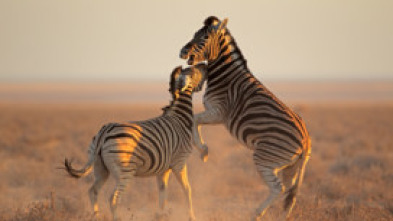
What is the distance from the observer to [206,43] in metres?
8.82

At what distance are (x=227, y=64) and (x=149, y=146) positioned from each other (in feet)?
6.28

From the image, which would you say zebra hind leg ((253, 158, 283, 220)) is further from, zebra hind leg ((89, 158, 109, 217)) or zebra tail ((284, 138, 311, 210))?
zebra hind leg ((89, 158, 109, 217))

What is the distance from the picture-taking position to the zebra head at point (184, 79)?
8.96 meters

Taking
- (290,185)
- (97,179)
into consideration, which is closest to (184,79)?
(97,179)

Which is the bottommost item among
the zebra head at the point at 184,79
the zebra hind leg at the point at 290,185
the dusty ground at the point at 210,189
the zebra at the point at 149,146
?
the dusty ground at the point at 210,189

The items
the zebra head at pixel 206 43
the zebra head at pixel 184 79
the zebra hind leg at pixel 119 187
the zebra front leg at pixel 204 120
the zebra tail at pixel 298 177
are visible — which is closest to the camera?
the zebra hind leg at pixel 119 187

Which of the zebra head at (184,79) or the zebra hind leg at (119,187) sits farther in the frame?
the zebra head at (184,79)

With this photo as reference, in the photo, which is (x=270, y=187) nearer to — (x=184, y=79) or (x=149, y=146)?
(x=149, y=146)

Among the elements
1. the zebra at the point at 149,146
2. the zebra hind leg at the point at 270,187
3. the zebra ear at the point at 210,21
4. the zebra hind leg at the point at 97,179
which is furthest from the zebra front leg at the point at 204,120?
the zebra hind leg at the point at 97,179

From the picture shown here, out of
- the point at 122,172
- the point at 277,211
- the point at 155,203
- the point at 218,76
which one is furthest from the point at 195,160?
the point at 122,172

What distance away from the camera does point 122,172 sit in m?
7.84

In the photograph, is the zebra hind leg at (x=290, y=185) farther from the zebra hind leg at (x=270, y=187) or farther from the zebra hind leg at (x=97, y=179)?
the zebra hind leg at (x=97, y=179)

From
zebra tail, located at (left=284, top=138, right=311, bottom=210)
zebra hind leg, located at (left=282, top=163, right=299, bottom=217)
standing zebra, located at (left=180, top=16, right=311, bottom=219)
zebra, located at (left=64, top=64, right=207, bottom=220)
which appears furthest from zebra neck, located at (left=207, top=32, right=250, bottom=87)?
zebra hind leg, located at (left=282, top=163, right=299, bottom=217)

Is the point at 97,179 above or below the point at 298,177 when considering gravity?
above
